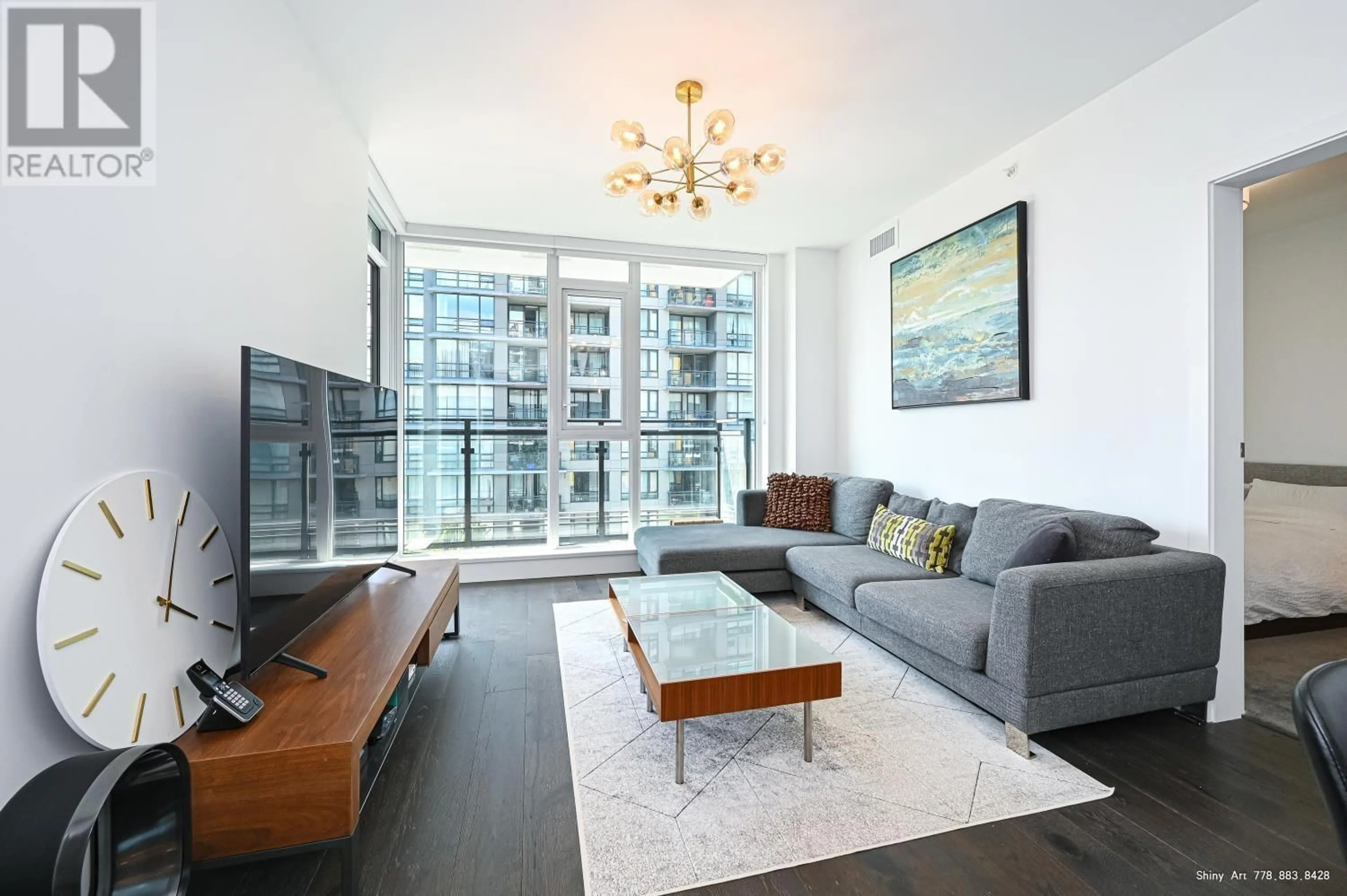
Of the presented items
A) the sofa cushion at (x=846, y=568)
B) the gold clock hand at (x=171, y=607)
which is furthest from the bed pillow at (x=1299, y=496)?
the gold clock hand at (x=171, y=607)

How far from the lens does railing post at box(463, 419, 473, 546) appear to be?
448 centimetres

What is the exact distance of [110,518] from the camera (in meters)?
1.20

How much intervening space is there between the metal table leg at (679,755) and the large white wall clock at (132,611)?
4.33 feet

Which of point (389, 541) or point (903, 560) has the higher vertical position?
point (389, 541)

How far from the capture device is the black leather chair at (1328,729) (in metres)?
0.62

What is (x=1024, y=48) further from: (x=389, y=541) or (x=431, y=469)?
(x=431, y=469)

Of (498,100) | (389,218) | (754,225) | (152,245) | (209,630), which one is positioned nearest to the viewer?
(152,245)

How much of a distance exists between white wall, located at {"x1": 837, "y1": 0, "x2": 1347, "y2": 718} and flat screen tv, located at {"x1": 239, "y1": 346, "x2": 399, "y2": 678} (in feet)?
10.7

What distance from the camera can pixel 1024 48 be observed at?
7.54ft

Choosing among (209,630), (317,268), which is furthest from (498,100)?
(209,630)

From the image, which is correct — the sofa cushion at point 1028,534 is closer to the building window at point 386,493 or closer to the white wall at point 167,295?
the building window at point 386,493

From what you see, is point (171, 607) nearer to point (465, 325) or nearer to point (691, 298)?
point (465, 325)

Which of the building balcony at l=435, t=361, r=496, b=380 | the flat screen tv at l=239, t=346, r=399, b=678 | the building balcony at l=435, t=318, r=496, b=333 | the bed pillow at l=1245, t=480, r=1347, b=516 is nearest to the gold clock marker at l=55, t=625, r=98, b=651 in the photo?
the flat screen tv at l=239, t=346, r=399, b=678

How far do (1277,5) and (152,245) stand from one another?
144 inches
